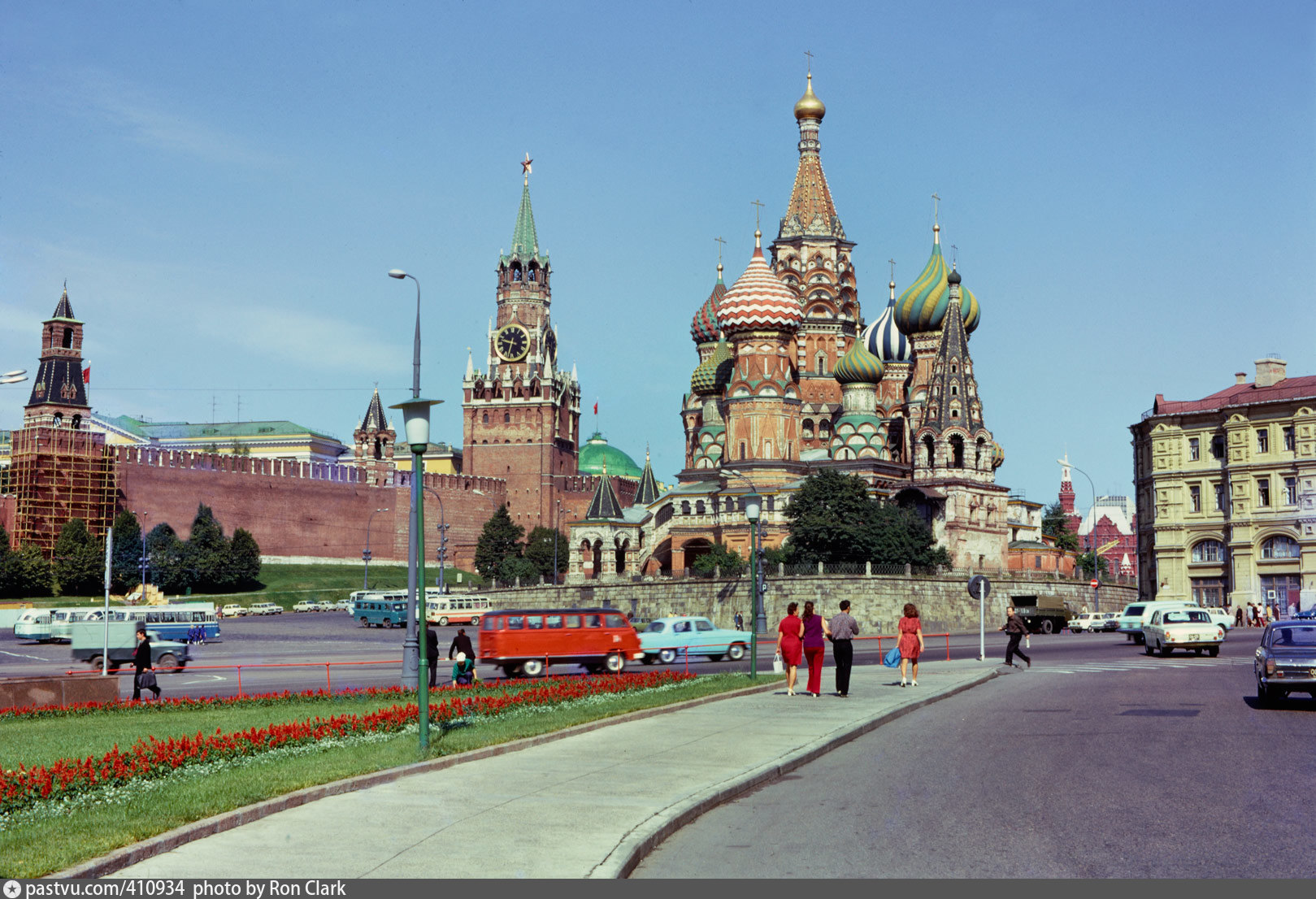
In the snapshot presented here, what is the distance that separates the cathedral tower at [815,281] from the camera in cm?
9731

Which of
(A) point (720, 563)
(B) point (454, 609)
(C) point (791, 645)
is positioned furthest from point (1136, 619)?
(B) point (454, 609)

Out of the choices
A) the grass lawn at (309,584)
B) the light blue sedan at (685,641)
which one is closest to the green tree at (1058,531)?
the grass lawn at (309,584)

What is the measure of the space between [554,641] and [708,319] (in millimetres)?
77464

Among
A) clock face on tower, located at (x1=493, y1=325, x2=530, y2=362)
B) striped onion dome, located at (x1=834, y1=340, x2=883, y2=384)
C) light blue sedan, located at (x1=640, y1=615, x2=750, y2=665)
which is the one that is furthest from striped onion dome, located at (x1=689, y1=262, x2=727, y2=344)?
light blue sedan, located at (x1=640, y1=615, x2=750, y2=665)

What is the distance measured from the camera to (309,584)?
110m

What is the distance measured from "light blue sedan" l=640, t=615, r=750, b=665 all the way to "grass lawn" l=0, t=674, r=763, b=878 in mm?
11689

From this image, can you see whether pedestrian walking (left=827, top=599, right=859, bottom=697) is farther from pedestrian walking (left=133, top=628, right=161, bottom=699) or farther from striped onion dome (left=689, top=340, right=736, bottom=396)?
striped onion dome (left=689, top=340, right=736, bottom=396)

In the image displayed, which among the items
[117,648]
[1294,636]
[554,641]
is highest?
[1294,636]

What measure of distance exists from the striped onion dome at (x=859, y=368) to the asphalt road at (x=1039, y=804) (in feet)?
232

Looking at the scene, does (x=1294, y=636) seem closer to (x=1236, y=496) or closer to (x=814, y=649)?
(x=814, y=649)

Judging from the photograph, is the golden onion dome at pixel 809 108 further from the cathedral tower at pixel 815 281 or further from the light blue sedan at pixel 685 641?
the light blue sedan at pixel 685 641

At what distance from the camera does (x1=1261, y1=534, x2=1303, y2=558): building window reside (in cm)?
7275

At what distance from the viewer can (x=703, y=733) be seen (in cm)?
1762

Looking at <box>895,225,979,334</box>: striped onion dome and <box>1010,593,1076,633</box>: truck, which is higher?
<box>895,225,979,334</box>: striped onion dome
